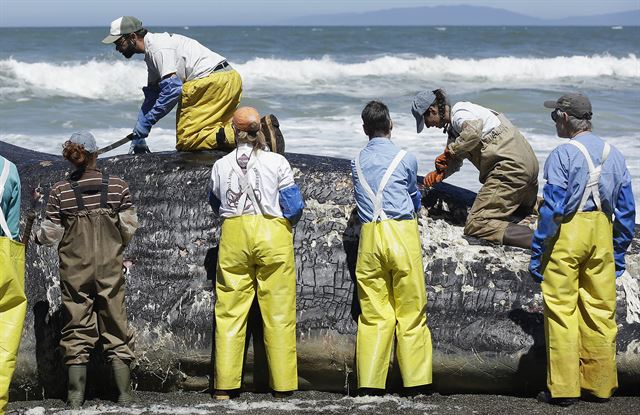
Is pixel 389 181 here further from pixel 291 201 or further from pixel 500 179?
pixel 500 179

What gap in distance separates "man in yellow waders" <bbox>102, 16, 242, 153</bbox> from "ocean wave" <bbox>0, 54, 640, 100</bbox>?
65.0ft

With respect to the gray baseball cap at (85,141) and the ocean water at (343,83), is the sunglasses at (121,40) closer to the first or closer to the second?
the gray baseball cap at (85,141)

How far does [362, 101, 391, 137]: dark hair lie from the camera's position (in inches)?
262

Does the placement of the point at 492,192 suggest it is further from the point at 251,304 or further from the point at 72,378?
the point at 72,378

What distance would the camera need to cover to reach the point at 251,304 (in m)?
6.89

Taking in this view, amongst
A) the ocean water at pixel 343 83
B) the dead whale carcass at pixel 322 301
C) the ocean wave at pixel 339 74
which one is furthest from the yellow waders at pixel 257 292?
the ocean wave at pixel 339 74

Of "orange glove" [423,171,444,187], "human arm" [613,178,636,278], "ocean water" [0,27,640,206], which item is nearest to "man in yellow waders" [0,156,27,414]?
"orange glove" [423,171,444,187]

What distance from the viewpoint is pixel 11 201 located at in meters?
6.11

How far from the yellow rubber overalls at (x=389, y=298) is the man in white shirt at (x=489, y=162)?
1.08 meters

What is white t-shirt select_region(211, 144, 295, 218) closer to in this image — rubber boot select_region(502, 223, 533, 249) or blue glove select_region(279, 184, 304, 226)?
blue glove select_region(279, 184, 304, 226)

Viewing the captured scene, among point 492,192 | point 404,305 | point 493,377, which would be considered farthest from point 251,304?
point 492,192

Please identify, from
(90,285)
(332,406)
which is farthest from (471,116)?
(90,285)

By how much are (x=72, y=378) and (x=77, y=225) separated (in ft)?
3.81

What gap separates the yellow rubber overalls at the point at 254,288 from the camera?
6.56m
